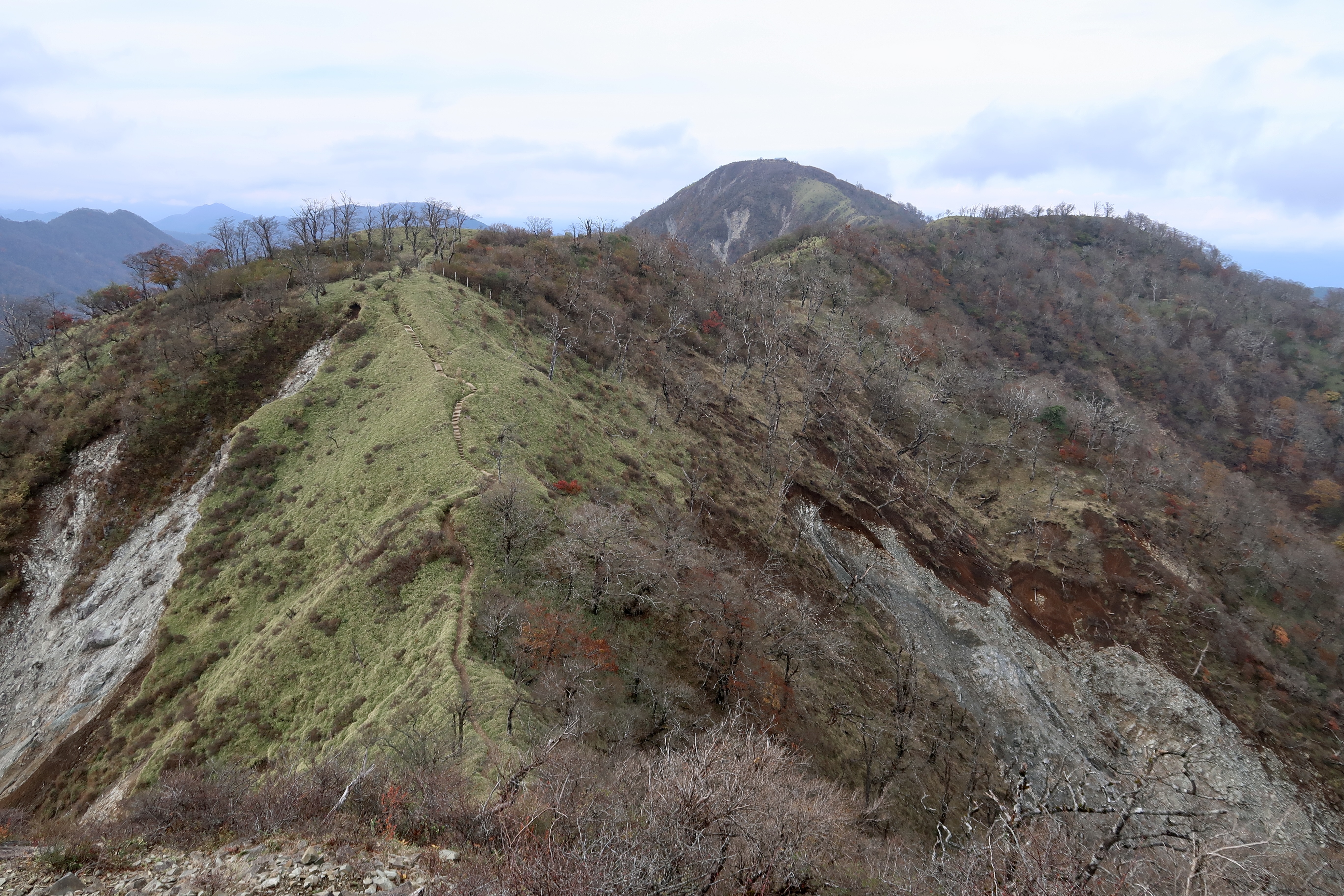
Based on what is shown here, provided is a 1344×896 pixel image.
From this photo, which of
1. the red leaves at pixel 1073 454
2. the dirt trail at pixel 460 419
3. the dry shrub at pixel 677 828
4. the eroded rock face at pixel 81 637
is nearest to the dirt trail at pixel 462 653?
the dry shrub at pixel 677 828

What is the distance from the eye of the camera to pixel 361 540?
34.3 metres

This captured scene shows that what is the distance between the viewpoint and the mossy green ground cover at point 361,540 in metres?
25.7

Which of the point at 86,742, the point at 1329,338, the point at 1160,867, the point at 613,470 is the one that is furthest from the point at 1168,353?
the point at 86,742

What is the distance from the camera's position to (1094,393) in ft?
348

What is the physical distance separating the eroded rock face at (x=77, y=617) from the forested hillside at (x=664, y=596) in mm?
620

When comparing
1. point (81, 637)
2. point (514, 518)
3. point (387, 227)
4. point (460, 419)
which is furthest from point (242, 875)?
point (387, 227)

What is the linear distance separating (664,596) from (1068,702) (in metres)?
43.0

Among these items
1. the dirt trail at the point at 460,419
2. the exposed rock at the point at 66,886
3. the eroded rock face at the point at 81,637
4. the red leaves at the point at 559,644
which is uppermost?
the dirt trail at the point at 460,419

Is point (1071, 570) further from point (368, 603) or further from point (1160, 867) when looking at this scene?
point (368, 603)

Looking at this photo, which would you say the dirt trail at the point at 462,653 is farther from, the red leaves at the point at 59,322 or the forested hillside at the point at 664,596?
the red leaves at the point at 59,322

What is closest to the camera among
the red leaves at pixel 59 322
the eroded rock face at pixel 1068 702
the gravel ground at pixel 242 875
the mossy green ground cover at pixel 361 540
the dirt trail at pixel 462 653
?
the gravel ground at pixel 242 875

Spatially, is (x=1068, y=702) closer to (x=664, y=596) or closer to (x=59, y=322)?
(x=664, y=596)

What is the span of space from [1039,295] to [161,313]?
168m

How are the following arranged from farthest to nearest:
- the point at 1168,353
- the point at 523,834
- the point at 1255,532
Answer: the point at 1168,353
the point at 1255,532
the point at 523,834
